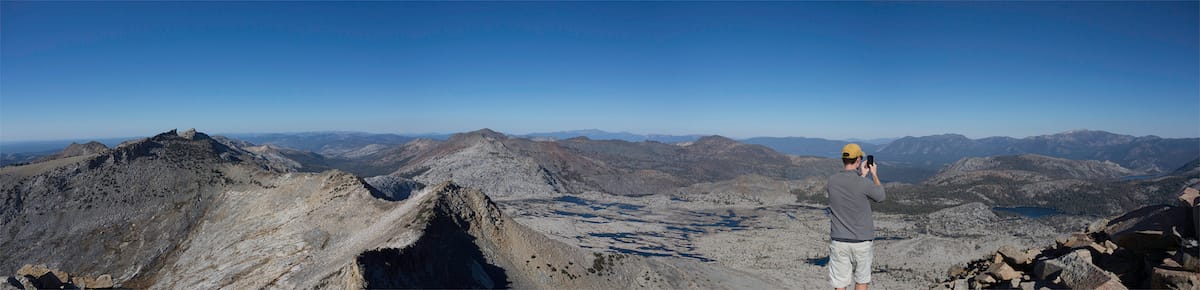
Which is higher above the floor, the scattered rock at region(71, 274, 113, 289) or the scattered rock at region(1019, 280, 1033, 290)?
the scattered rock at region(1019, 280, 1033, 290)

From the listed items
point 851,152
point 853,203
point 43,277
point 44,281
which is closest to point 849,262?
point 853,203

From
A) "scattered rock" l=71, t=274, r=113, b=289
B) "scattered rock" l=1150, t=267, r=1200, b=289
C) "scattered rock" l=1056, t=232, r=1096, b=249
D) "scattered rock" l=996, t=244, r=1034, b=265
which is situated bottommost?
"scattered rock" l=71, t=274, r=113, b=289

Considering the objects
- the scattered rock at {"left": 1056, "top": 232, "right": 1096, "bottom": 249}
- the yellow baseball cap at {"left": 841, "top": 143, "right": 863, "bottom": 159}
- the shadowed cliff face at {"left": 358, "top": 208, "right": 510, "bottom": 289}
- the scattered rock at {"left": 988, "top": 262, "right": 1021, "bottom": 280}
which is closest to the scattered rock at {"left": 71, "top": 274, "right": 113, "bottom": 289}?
the shadowed cliff face at {"left": 358, "top": 208, "right": 510, "bottom": 289}

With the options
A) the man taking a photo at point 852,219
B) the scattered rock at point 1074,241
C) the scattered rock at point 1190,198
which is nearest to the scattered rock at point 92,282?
the man taking a photo at point 852,219

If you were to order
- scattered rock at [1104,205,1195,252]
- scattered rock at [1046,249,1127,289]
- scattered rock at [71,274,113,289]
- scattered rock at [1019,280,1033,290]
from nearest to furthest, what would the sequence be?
scattered rock at [1046,249,1127,289] < scattered rock at [1104,205,1195,252] < scattered rock at [1019,280,1033,290] < scattered rock at [71,274,113,289]

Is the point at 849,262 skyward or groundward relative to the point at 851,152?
groundward

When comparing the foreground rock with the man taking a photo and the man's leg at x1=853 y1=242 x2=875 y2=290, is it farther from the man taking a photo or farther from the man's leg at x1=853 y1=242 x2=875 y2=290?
the man's leg at x1=853 y1=242 x2=875 y2=290

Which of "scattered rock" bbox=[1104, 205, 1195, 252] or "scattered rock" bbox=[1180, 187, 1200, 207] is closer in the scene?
"scattered rock" bbox=[1104, 205, 1195, 252]

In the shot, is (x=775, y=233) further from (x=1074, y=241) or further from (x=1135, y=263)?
(x=1135, y=263)
